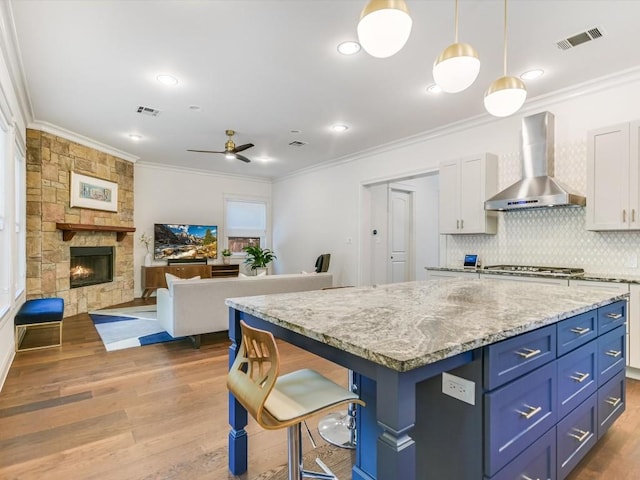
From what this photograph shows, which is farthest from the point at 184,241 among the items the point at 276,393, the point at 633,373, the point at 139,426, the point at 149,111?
the point at 633,373

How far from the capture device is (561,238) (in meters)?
3.79

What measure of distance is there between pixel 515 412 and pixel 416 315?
49 centimetres

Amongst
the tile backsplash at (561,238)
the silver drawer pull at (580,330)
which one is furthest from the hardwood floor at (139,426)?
the tile backsplash at (561,238)

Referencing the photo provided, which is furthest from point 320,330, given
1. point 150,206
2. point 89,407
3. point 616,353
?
point 150,206

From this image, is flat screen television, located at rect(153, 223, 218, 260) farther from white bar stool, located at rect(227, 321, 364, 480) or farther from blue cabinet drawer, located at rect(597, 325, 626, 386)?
blue cabinet drawer, located at rect(597, 325, 626, 386)

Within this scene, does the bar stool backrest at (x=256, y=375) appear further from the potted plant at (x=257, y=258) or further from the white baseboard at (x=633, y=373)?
the potted plant at (x=257, y=258)

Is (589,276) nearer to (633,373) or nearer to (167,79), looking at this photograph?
(633,373)

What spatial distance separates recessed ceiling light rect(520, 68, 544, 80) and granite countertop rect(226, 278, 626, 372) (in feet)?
7.28

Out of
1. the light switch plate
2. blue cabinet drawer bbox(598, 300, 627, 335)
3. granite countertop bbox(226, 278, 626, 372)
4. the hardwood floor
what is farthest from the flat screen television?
blue cabinet drawer bbox(598, 300, 627, 335)

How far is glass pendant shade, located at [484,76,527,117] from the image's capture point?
1.97 metres

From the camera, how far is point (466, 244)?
4.70 meters

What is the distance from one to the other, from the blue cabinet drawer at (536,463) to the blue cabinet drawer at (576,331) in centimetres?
37

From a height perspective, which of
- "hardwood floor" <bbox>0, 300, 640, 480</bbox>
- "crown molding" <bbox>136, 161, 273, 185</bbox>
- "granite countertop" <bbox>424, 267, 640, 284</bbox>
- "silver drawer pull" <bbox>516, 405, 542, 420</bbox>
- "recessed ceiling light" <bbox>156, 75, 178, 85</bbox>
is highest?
"recessed ceiling light" <bbox>156, 75, 178, 85</bbox>

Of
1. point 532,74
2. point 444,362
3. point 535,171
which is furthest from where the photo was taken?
point 535,171
